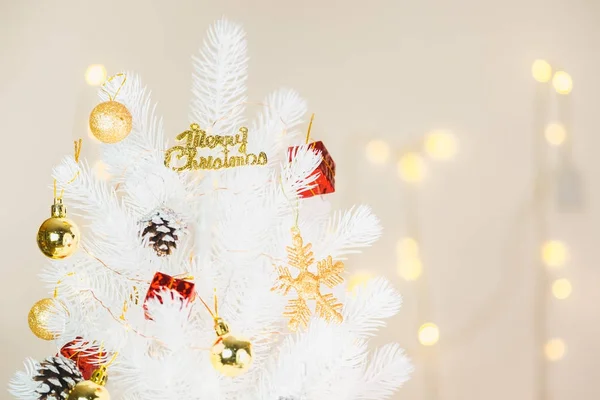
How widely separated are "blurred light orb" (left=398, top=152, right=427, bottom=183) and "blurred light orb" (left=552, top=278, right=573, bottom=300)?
37cm

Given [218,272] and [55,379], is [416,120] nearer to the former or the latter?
[218,272]

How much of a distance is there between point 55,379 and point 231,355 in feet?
0.98

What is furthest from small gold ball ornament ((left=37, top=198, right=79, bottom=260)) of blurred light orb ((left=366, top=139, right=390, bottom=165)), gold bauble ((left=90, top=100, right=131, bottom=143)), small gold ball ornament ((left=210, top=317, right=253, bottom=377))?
blurred light orb ((left=366, top=139, right=390, bottom=165))

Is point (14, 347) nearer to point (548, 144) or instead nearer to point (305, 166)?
point (305, 166)

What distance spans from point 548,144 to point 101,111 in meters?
0.95

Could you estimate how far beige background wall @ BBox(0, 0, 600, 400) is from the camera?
135cm

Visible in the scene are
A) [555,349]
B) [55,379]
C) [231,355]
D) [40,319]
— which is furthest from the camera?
[555,349]

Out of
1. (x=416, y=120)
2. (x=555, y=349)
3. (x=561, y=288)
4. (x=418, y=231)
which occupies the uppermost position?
(x=416, y=120)

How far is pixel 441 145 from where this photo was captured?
142cm

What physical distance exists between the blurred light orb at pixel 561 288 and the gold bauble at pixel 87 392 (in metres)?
0.98

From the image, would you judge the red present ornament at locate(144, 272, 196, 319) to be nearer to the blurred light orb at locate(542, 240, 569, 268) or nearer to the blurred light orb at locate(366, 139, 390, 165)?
the blurred light orb at locate(366, 139, 390, 165)

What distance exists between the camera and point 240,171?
960mm

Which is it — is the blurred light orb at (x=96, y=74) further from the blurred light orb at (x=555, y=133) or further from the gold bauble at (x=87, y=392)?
the blurred light orb at (x=555, y=133)

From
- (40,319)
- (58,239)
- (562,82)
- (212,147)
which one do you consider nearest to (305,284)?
(212,147)
